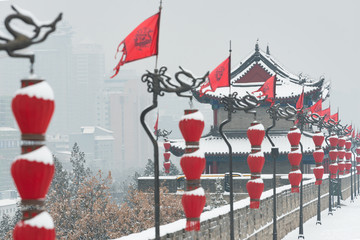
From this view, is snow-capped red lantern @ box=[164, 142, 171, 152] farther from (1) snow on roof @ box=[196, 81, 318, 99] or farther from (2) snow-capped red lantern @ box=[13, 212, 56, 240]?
(2) snow-capped red lantern @ box=[13, 212, 56, 240]

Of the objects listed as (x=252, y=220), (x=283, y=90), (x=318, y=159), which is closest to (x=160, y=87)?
(x=252, y=220)

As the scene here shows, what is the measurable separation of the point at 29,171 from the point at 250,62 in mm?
42665

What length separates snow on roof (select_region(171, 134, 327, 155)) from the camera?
145ft

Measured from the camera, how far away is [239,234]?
65.2 ft

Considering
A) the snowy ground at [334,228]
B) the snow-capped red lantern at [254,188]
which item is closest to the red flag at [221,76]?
the snow-capped red lantern at [254,188]

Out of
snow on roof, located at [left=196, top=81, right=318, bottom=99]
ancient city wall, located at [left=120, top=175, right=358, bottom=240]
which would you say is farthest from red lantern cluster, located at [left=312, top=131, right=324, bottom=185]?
snow on roof, located at [left=196, top=81, right=318, bottom=99]

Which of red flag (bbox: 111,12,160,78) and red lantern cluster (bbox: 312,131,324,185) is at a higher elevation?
red flag (bbox: 111,12,160,78)

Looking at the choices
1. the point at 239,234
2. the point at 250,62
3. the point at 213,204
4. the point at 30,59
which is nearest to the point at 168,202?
the point at 213,204

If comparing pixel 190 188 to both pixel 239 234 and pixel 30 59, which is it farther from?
pixel 239 234

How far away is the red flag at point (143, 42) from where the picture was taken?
10.7m

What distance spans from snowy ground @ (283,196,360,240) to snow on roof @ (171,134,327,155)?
319 inches

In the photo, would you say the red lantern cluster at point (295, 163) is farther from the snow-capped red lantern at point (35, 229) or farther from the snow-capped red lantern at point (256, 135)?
the snow-capped red lantern at point (35, 229)

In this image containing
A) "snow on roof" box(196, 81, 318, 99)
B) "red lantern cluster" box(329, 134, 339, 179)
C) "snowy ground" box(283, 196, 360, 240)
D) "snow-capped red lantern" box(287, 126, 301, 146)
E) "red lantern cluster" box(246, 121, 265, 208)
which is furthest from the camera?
"snow on roof" box(196, 81, 318, 99)

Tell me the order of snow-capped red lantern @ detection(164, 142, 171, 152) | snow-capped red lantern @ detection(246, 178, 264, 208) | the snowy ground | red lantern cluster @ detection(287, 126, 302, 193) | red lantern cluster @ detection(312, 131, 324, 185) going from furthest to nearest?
snow-capped red lantern @ detection(164, 142, 171, 152), the snowy ground, red lantern cluster @ detection(312, 131, 324, 185), red lantern cluster @ detection(287, 126, 302, 193), snow-capped red lantern @ detection(246, 178, 264, 208)
